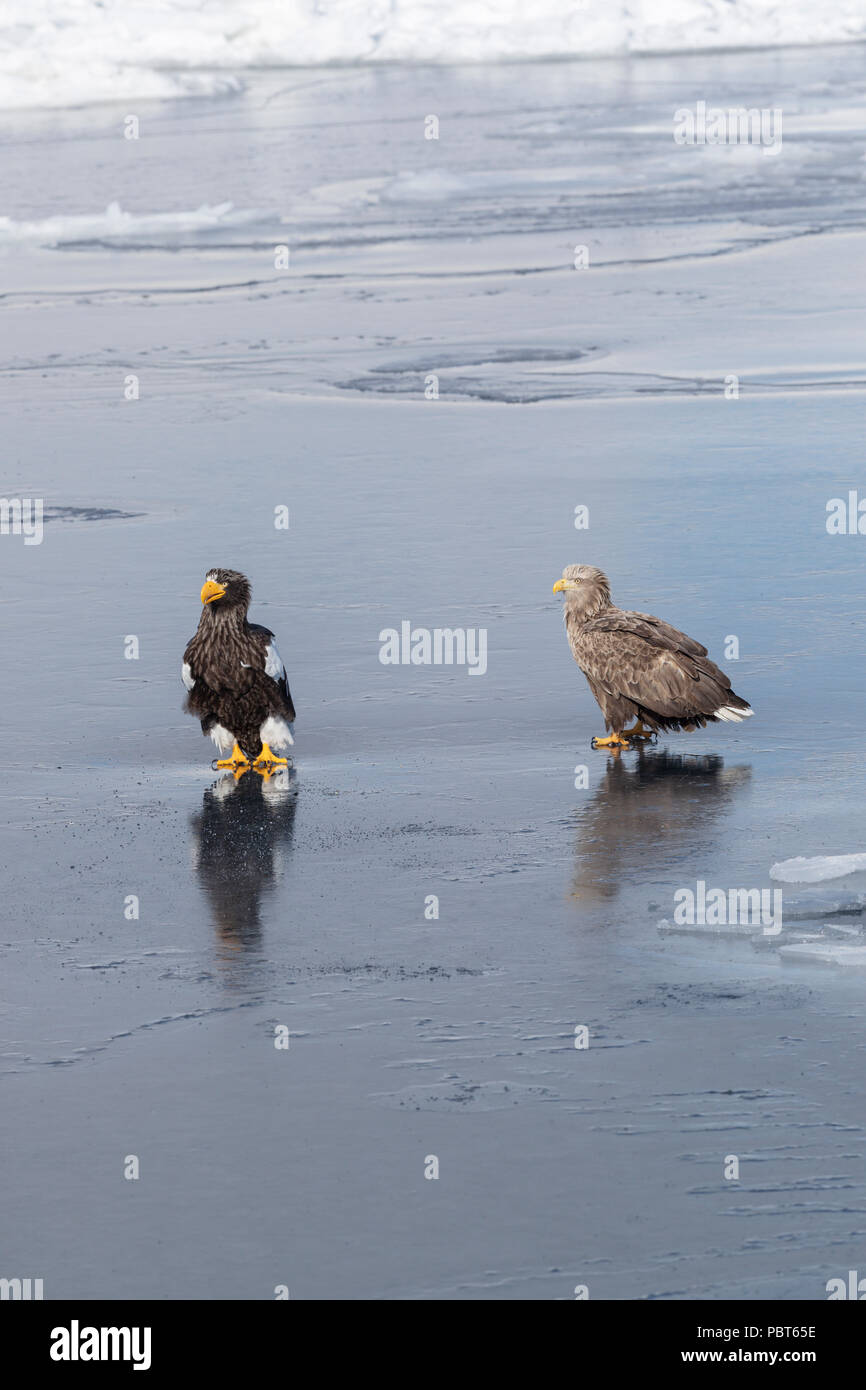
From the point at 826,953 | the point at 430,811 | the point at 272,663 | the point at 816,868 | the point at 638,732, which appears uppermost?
the point at 272,663

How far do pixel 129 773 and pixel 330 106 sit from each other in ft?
120

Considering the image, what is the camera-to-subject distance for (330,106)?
142 ft

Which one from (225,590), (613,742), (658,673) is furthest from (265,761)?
(658,673)

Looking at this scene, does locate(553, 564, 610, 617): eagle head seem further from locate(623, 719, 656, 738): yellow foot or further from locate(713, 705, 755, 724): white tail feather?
locate(713, 705, 755, 724): white tail feather

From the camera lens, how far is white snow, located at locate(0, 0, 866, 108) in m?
52.9

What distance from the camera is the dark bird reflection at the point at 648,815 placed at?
Answer: 25.2 ft

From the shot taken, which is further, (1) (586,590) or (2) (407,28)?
(2) (407,28)

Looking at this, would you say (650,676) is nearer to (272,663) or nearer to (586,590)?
(586,590)

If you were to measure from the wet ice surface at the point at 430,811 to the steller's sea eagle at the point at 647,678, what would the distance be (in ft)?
0.66

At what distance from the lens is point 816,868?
24.5 feet

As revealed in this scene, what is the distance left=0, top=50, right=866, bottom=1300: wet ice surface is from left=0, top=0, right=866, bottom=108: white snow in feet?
109

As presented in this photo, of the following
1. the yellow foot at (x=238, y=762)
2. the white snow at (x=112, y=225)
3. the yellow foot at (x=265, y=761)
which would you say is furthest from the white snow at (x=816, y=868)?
the white snow at (x=112, y=225)

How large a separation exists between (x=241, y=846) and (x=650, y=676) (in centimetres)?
203

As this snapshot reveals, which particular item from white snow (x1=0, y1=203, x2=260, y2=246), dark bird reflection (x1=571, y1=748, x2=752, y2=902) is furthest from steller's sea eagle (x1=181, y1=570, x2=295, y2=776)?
white snow (x1=0, y1=203, x2=260, y2=246)
